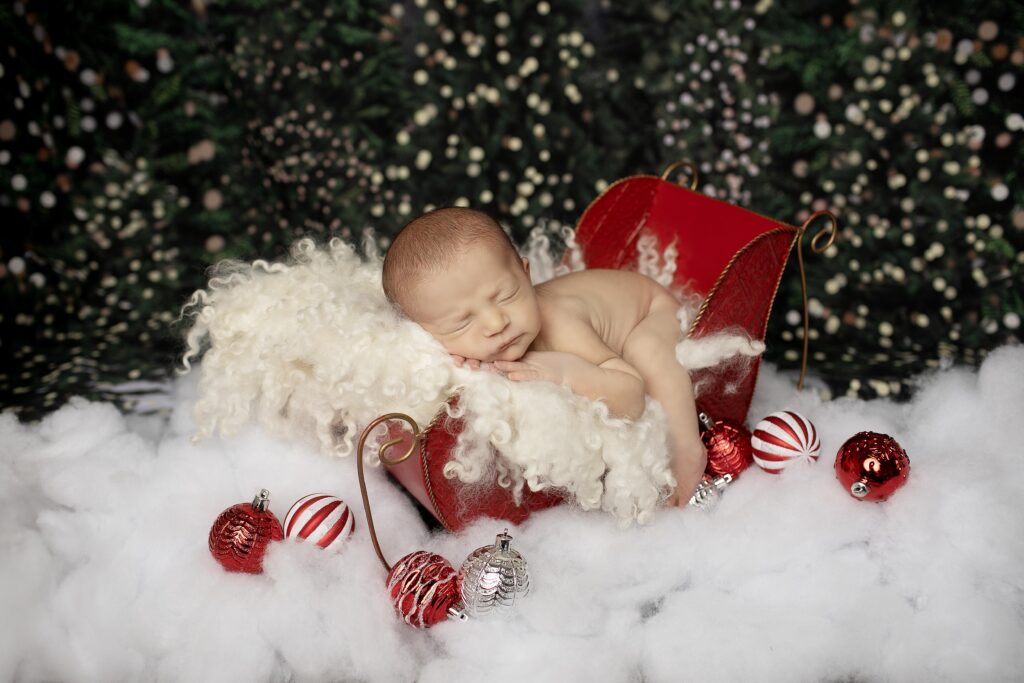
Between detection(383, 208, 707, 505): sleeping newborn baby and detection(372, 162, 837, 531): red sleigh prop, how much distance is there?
0.42 feet

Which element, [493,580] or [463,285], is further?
[463,285]

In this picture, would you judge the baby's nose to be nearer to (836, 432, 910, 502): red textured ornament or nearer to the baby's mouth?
the baby's mouth

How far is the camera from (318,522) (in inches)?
59.6

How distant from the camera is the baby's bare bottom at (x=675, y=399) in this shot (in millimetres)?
1704

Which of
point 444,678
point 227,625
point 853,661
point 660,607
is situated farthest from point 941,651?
point 227,625

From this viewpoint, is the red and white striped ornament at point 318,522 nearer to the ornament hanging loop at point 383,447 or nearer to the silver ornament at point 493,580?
the ornament hanging loop at point 383,447

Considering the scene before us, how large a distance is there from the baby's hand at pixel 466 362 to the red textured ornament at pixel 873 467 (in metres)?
0.72

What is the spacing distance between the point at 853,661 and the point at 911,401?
2.96ft

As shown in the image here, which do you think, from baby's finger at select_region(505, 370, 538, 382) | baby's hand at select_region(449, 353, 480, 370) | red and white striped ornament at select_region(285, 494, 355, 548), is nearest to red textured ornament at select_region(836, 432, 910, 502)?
baby's finger at select_region(505, 370, 538, 382)

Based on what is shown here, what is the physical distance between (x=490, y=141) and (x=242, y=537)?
147 centimetres

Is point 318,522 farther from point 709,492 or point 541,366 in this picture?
point 709,492

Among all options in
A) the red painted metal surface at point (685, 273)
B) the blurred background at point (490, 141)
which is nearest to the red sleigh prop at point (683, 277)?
the red painted metal surface at point (685, 273)

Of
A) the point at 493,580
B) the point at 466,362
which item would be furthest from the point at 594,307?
the point at 493,580

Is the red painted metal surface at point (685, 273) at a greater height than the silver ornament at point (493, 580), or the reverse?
the red painted metal surface at point (685, 273)
